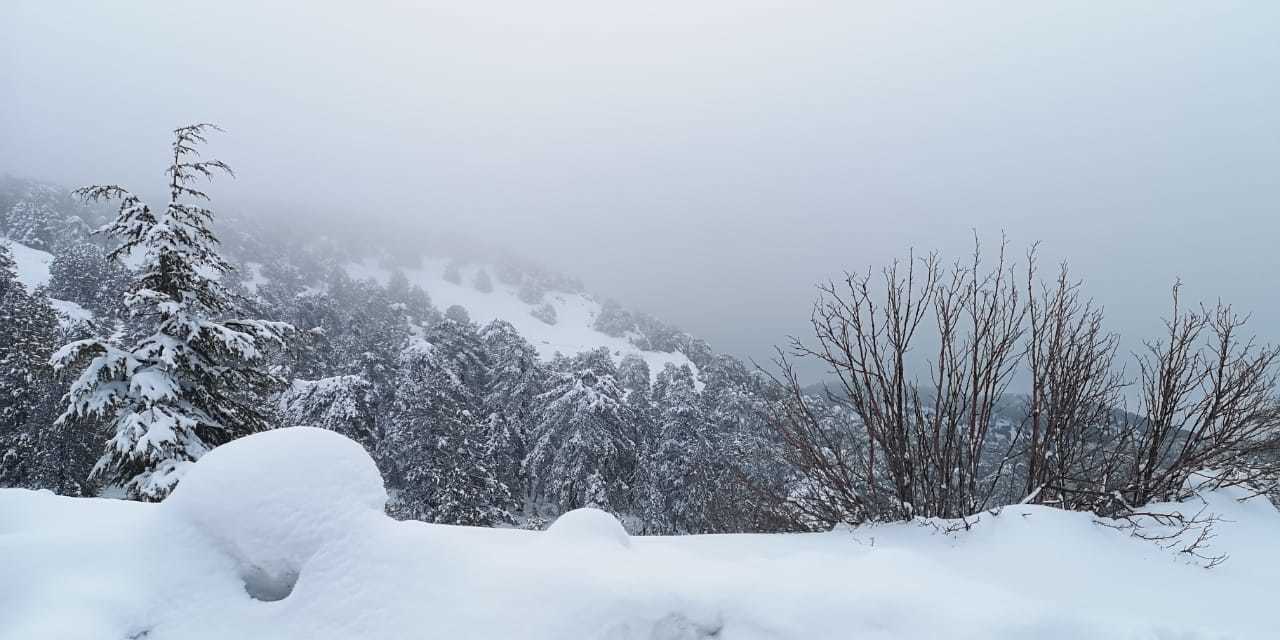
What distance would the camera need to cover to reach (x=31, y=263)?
51.2 m

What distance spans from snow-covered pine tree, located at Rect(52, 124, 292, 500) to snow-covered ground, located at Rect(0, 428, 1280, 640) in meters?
6.31

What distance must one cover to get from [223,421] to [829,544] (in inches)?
426

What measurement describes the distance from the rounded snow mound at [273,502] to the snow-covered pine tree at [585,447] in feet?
66.4

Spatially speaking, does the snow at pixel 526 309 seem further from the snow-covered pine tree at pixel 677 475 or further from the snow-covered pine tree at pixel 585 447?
the snow-covered pine tree at pixel 677 475

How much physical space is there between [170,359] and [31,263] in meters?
68.6

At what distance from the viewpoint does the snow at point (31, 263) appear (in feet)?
149

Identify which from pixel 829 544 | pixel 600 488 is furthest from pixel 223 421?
pixel 600 488

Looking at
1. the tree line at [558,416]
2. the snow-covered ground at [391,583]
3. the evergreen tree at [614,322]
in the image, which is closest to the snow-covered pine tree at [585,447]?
the tree line at [558,416]

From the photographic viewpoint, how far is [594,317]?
3848 inches

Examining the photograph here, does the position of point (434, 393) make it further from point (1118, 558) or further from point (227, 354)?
point (1118, 558)

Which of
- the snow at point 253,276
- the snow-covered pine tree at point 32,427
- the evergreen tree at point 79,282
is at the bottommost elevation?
the snow-covered pine tree at point 32,427

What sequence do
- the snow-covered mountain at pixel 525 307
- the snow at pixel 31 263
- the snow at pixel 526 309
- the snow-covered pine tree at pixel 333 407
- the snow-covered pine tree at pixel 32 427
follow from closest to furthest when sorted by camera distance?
the snow-covered pine tree at pixel 32 427 < the snow-covered pine tree at pixel 333 407 < the snow at pixel 31 263 < the snow at pixel 526 309 < the snow-covered mountain at pixel 525 307

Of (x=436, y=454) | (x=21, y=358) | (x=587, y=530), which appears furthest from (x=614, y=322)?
(x=587, y=530)

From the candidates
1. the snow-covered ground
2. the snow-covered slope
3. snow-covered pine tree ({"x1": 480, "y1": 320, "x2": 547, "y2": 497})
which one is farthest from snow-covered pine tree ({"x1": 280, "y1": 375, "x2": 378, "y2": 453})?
the snow-covered slope
